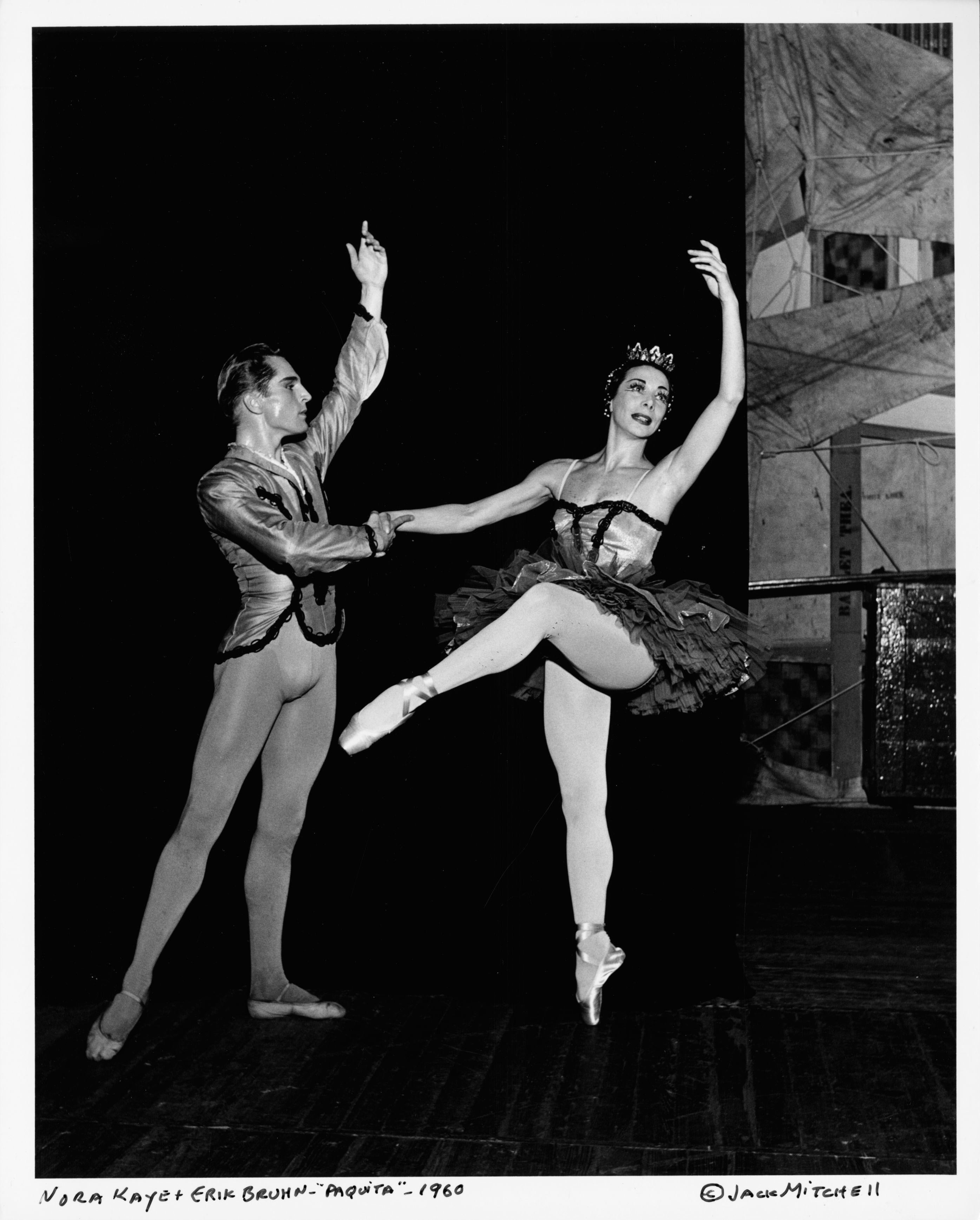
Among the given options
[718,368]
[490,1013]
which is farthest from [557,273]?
[490,1013]

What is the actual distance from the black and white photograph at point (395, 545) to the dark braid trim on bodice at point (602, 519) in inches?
0.6

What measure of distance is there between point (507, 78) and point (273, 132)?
70 cm

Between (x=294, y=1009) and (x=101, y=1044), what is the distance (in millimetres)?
528

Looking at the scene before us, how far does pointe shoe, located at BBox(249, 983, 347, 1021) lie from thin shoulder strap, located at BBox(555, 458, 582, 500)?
62.1 inches

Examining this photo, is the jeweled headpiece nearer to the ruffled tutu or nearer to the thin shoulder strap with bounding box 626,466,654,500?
the thin shoulder strap with bounding box 626,466,654,500

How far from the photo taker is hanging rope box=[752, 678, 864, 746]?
731 centimetres

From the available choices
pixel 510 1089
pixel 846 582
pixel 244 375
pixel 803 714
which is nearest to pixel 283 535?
pixel 244 375

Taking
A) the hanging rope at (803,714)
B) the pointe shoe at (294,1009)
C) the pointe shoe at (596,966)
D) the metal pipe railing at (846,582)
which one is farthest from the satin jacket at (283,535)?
the hanging rope at (803,714)

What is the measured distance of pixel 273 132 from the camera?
3924mm

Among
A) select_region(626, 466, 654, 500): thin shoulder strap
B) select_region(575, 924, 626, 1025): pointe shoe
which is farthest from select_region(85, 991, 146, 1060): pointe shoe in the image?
select_region(626, 466, 654, 500): thin shoulder strap

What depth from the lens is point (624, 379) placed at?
3.85 m

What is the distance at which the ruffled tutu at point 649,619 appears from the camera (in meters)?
3.65

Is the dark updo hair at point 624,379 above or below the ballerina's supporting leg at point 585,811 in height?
above

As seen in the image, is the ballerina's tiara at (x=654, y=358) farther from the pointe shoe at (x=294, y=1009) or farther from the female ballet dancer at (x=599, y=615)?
the pointe shoe at (x=294, y=1009)
